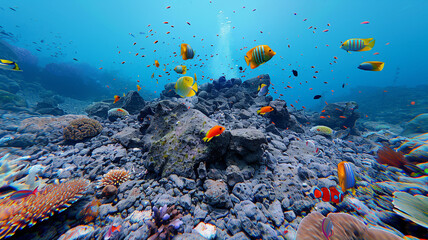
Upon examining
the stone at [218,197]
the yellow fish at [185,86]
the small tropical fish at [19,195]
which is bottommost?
the small tropical fish at [19,195]

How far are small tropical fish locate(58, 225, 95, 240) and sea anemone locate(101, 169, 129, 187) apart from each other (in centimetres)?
98

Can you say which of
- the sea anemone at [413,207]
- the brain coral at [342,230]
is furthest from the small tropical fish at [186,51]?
the sea anemone at [413,207]

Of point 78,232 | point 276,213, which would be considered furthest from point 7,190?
point 276,213

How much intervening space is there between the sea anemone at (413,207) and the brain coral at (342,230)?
0.75 m

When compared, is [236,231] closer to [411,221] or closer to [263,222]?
[263,222]

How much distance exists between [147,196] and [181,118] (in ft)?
7.48

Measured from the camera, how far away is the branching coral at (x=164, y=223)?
2125 mm

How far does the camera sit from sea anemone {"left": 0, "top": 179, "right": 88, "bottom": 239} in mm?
2147

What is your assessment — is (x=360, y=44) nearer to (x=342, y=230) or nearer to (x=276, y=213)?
(x=342, y=230)

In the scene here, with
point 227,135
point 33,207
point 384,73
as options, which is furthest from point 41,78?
point 384,73

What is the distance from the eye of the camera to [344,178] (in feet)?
8.22

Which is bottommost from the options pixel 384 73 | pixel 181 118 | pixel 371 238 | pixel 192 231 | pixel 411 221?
pixel 192 231

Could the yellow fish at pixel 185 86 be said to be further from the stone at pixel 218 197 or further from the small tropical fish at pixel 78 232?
the small tropical fish at pixel 78 232

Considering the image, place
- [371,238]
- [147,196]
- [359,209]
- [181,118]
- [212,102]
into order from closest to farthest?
[371,238] → [359,209] → [147,196] → [181,118] → [212,102]
